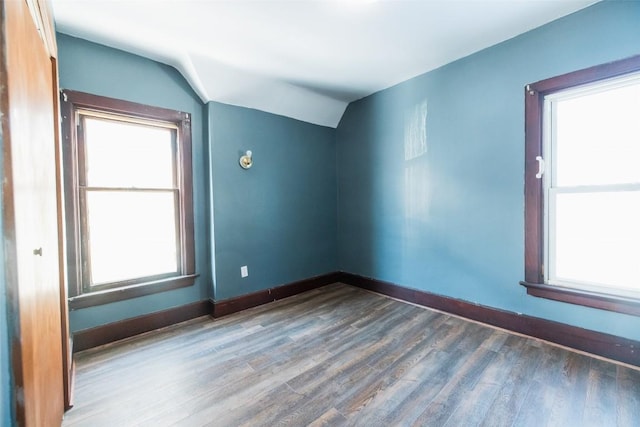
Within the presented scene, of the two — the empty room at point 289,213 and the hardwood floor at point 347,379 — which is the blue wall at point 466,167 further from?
the hardwood floor at point 347,379

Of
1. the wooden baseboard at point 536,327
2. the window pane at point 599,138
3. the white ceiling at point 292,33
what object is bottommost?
the wooden baseboard at point 536,327

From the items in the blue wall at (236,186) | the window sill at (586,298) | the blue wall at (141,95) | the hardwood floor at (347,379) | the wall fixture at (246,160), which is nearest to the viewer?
the hardwood floor at (347,379)

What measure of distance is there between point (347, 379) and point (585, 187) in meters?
2.04

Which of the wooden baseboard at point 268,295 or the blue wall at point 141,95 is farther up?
the blue wall at point 141,95

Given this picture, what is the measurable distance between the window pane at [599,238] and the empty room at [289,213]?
0.01m

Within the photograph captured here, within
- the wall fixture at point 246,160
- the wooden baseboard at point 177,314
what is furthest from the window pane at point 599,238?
the wall fixture at point 246,160

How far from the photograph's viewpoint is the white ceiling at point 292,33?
1.66 metres

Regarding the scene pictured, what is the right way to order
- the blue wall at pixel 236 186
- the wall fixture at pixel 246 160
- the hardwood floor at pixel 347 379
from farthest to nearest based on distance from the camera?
the wall fixture at pixel 246 160 < the blue wall at pixel 236 186 < the hardwood floor at pixel 347 379

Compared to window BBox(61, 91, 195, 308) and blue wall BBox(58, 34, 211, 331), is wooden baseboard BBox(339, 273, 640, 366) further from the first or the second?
window BBox(61, 91, 195, 308)

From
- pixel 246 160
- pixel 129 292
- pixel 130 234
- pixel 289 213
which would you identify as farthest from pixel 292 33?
pixel 129 292

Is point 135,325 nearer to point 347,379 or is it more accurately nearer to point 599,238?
point 347,379

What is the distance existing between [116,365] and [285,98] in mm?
2645

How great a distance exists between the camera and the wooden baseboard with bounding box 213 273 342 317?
8.19 feet

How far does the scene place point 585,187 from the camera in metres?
1.83
